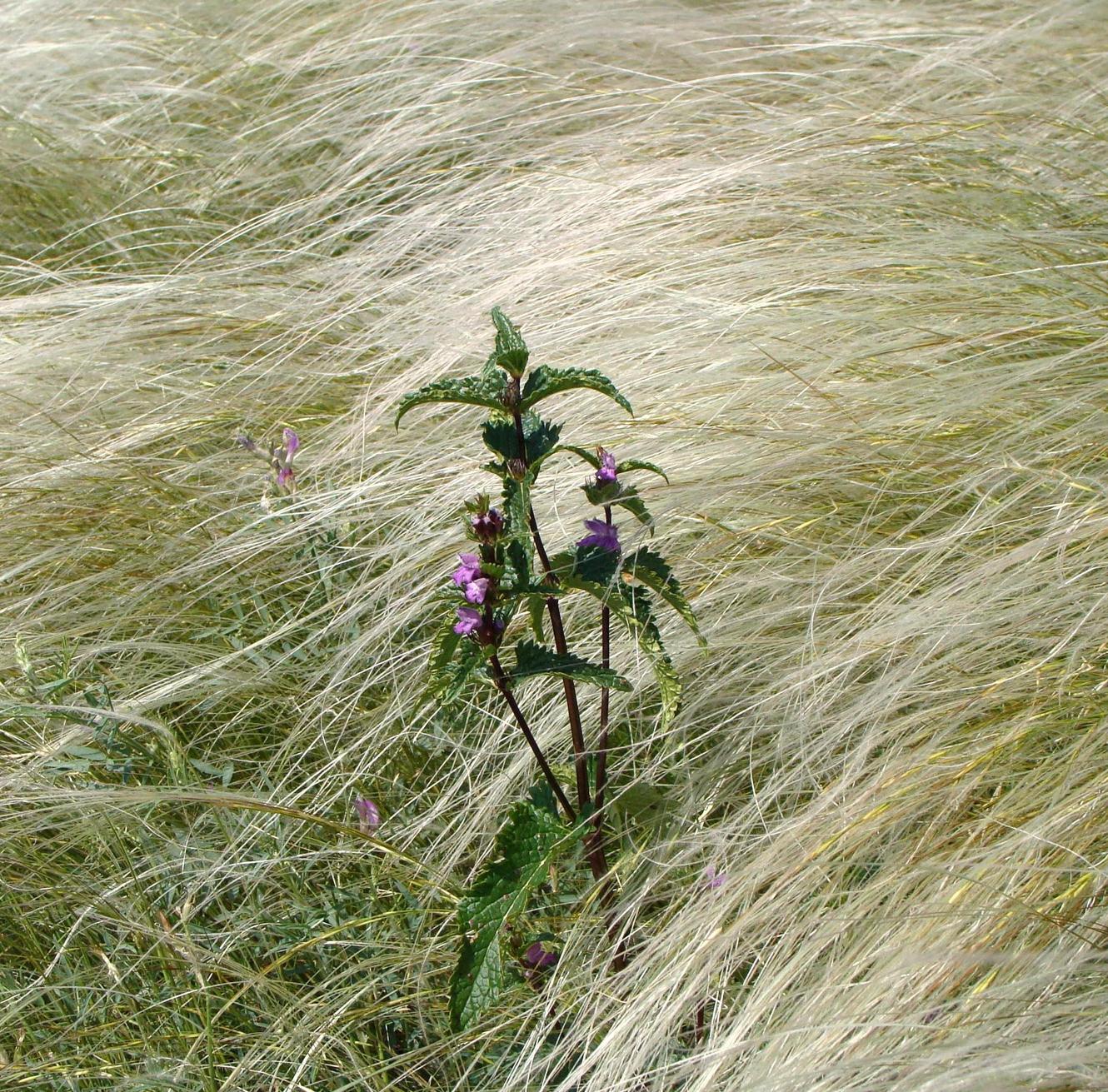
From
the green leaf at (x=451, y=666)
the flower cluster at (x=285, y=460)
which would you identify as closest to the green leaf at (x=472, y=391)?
the green leaf at (x=451, y=666)

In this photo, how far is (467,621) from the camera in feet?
4.16

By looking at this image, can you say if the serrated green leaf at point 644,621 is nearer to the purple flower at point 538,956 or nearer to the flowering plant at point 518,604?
the flowering plant at point 518,604

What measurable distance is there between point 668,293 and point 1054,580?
2.64 ft

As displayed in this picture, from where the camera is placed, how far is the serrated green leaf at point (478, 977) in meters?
1.21

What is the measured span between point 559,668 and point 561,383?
28 cm

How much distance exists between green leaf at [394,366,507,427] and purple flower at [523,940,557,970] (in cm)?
56

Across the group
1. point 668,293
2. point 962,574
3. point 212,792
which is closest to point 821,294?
point 668,293

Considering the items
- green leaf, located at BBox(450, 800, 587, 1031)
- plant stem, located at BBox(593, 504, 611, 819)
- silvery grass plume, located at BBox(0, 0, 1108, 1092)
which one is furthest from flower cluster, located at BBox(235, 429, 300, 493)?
green leaf, located at BBox(450, 800, 587, 1031)

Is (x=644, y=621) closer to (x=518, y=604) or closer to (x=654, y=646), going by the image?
(x=654, y=646)

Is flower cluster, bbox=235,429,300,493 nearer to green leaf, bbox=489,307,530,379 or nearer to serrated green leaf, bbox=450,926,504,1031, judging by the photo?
green leaf, bbox=489,307,530,379

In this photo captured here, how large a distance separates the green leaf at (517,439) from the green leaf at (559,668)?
7.3 inches

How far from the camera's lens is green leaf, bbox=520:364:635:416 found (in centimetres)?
124

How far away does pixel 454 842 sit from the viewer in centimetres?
153

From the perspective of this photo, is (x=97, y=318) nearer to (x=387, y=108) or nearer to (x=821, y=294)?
(x=387, y=108)
